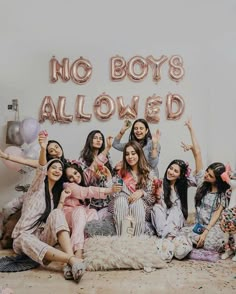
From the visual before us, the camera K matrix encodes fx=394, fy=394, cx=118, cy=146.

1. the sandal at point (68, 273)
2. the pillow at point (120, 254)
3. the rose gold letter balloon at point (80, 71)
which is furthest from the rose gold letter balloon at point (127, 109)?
the sandal at point (68, 273)

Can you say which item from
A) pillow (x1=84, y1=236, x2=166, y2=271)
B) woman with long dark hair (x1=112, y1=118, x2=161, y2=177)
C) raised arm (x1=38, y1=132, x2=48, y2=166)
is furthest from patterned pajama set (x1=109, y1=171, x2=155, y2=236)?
raised arm (x1=38, y1=132, x2=48, y2=166)

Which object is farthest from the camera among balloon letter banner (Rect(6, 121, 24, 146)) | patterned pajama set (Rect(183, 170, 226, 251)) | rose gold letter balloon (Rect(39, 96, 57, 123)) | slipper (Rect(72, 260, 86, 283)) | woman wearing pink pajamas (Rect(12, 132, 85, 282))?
rose gold letter balloon (Rect(39, 96, 57, 123))

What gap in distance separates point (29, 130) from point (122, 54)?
2.85 feet

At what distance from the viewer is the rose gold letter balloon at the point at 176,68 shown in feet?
9.27

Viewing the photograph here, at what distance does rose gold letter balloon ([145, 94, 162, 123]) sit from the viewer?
9.25 feet

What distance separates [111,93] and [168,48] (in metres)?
0.53

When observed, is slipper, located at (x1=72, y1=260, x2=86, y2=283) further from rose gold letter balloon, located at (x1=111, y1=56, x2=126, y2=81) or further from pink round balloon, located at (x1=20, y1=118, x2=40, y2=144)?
rose gold letter balloon, located at (x1=111, y1=56, x2=126, y2=81)

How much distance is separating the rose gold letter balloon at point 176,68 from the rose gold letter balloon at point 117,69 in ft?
1.11

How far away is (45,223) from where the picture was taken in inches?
86.9

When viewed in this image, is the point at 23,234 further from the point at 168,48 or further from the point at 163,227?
the point at 168,48

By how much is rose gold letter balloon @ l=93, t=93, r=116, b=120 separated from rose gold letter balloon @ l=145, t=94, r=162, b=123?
0.81ft

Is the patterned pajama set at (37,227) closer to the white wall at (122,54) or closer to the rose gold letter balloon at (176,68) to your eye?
the white wall at (122,54)

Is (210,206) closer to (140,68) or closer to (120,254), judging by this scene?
(120,254)

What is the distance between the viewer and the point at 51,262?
210cm
